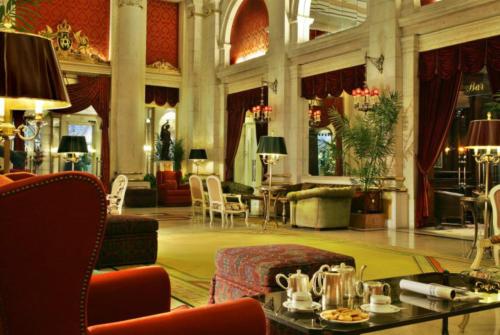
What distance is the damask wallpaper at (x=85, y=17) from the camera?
1455 cm

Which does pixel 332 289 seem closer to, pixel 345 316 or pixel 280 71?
pixel 345 316

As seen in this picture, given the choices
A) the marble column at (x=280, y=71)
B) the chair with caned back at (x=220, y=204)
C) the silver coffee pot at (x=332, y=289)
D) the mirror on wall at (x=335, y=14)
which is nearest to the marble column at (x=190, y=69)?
the mirror on wall at (x=335, y=14)

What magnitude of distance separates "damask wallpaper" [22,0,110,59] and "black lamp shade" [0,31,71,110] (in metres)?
13.4

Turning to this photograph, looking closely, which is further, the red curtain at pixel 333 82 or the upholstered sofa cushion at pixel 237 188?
the upholstered sofa cushion at pixel 237 188

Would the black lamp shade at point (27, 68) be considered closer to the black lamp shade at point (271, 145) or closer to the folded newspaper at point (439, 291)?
the folded newspaper at point (439, 291)


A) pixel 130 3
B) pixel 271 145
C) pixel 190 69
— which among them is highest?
pixel 130 3

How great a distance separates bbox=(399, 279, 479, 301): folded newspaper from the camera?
2596 millimetres

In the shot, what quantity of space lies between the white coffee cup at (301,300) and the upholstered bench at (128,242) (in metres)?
3.43

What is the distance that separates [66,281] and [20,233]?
182mm

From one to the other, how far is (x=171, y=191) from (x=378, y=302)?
12.7 meters

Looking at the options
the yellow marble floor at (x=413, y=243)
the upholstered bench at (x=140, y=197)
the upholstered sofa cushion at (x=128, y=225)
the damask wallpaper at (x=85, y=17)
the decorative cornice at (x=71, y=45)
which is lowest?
the yellow marble floor at (x=413, y=243)

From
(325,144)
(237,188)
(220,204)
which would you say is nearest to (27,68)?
(220,204)

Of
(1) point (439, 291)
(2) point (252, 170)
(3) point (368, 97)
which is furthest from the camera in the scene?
(2) point (252, 170)

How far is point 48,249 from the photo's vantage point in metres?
1.37
